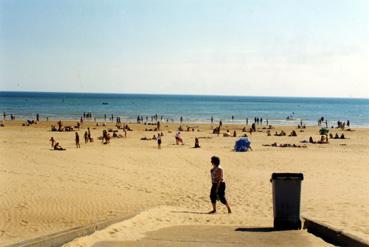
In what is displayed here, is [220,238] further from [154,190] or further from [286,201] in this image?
[154,190]

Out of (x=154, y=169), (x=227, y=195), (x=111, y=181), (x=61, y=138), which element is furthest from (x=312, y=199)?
(x=61, y=138)

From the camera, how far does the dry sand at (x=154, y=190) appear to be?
34.0 feet

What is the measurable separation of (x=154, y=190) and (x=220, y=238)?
9.07 meters

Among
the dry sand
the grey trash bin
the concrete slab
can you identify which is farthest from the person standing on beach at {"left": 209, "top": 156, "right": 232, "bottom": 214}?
the concrete slab

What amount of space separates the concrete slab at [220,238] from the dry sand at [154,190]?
0.37m

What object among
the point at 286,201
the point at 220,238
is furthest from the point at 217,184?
the point at 220,238

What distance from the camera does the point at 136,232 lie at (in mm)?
8039

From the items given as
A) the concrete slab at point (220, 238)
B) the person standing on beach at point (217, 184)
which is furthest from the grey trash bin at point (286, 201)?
the person standing on beach at point (217, 184)

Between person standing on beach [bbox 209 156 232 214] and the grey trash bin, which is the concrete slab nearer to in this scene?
the grey trash bin

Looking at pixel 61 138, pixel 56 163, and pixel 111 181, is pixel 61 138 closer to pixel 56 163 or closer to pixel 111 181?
pixel 56 163

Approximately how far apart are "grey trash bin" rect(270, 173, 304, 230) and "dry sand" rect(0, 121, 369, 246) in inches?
32.1

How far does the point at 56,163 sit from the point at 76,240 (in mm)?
16392

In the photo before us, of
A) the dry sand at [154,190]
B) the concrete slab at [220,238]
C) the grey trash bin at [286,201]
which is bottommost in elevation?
the dry sand at [154,190]

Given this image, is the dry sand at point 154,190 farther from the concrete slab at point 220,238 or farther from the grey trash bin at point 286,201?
the grey trash bin at point 286,201
